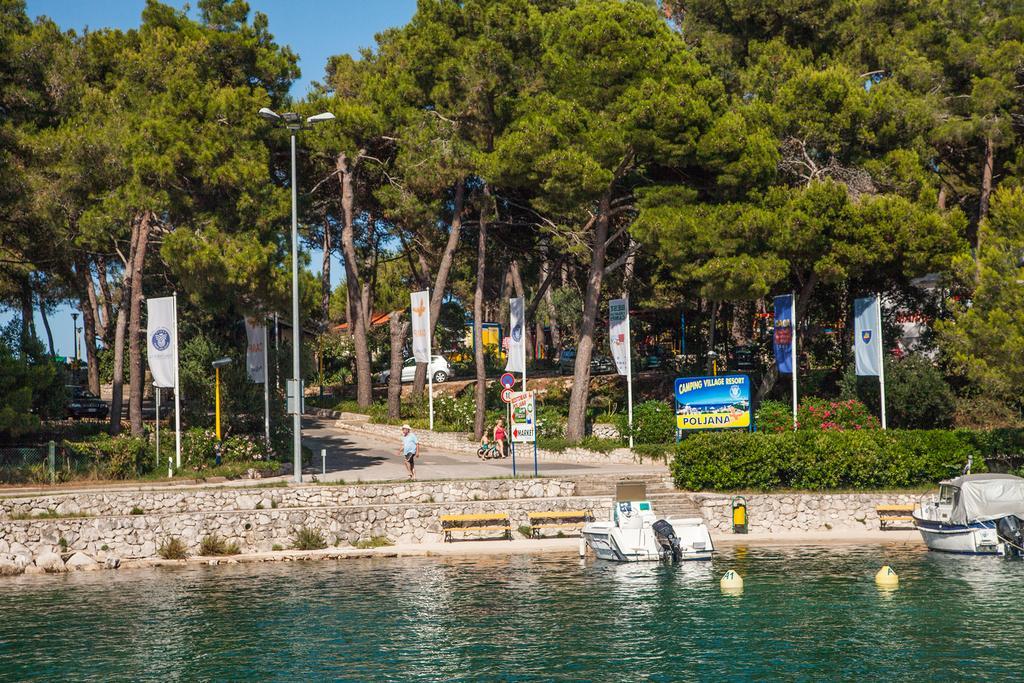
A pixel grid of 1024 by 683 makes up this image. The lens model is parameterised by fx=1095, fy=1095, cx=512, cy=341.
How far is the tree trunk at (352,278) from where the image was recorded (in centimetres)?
4716

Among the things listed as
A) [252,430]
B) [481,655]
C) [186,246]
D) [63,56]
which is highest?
[63,56]

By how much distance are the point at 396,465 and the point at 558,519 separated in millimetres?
8986

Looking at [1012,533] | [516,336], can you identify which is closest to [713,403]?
[516,336]

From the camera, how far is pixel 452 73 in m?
43.2

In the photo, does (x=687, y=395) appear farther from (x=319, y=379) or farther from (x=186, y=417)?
(x=319, y=379)

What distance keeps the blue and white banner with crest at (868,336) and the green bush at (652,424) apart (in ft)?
22.9

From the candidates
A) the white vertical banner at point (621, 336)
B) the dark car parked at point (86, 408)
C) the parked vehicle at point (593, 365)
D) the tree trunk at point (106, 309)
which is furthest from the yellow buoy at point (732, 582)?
the dark car parked at point (86, 408)

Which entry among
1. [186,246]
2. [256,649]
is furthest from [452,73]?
[256,649]

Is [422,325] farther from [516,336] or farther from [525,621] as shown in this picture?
[525,621]

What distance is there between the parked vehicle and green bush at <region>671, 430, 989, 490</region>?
18861 millimetres

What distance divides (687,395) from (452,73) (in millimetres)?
16029

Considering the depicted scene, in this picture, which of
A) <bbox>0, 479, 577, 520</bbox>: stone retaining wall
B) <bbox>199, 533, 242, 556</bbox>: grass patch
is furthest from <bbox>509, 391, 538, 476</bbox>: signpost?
<bbox>199, 533, 242, 556</bbox>: grass patch

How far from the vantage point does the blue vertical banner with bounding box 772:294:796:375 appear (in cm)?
3997

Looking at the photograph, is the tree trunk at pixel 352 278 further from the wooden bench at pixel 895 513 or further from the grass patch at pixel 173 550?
the wooden bench at pixel 895 513
